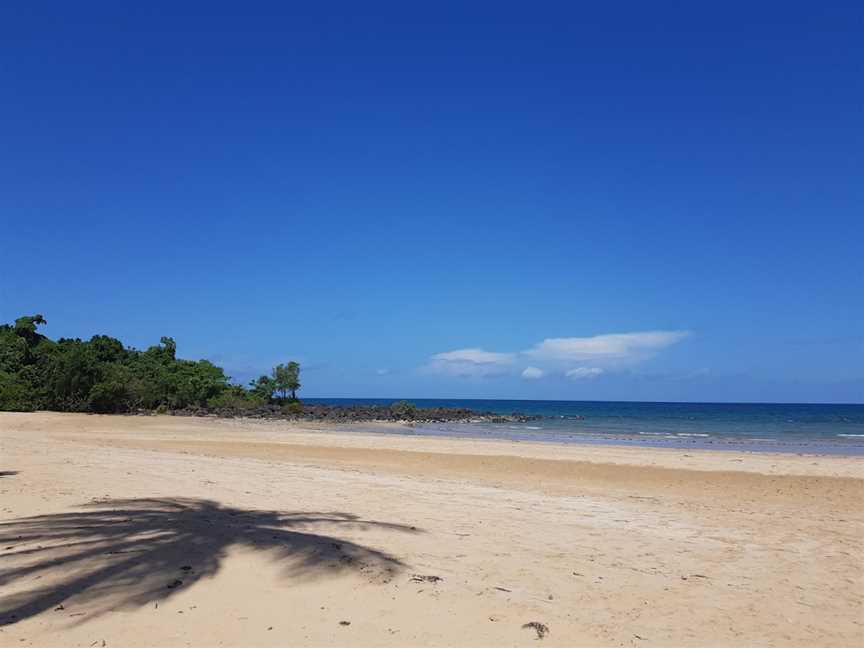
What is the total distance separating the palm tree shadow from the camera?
554 cm

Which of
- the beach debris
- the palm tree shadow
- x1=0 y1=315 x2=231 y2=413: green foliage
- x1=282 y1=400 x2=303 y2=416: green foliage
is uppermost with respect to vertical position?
x1=0 y1=315 x2=231 y2=413: green foliage

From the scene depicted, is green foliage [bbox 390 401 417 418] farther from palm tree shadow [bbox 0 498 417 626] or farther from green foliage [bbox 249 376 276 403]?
palm tree shadow [bbox 0 498 417 626]

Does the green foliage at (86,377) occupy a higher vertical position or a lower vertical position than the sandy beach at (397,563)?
A: higher

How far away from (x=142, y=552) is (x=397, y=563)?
109 inches

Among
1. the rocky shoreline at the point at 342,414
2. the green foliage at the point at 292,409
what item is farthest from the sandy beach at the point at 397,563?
the green foliage at the point at 292,409

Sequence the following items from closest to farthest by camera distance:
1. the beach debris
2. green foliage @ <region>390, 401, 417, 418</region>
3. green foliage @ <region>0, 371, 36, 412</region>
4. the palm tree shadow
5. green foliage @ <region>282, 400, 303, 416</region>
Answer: the beach debris < the palm tree shadow < green foliage @ <region>0, 371, 36, 412</region> < green foliage @ <region>282, 400, 303, 416</region> < green foliage @ <region>390, 401, 417, 418</region>

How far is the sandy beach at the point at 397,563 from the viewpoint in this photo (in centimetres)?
530

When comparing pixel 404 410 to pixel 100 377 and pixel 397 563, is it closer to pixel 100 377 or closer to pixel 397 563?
pixel 100 377

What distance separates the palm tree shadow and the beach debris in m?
1.62

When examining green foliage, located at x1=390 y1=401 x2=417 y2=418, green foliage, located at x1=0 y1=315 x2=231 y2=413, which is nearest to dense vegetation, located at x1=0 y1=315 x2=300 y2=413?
green foliage, located at x1=0 y1=315 x2=231 y2=413

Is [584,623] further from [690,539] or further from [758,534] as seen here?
[758,534]

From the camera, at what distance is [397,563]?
707cm

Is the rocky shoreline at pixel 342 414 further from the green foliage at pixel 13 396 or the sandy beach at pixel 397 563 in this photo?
the sandy beach at pixel 397 563

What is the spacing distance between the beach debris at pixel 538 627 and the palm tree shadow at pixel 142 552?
5.33ft
